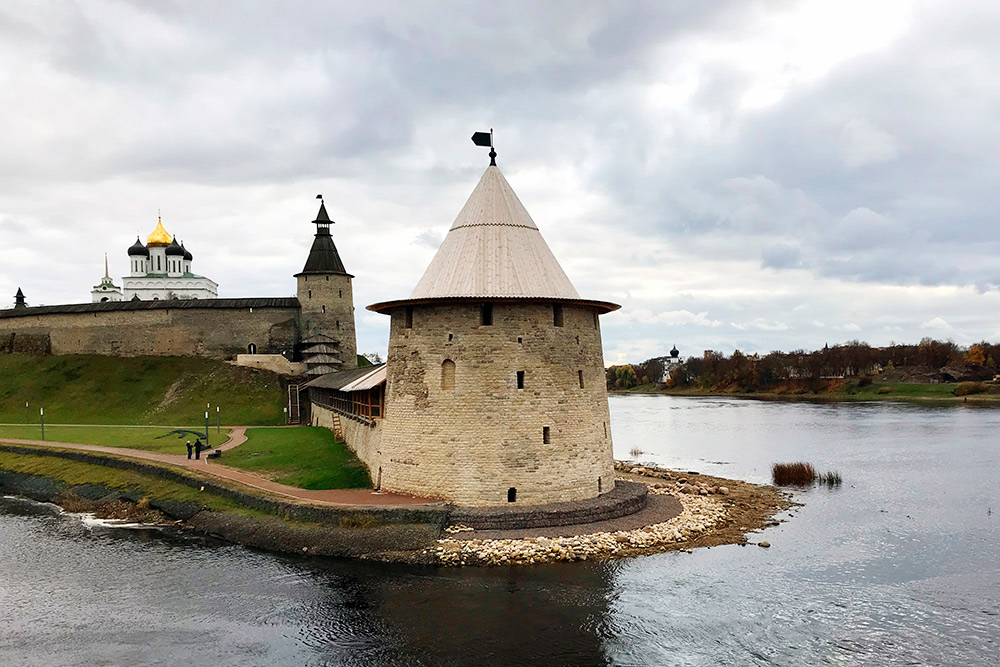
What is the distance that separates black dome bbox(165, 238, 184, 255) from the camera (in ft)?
194

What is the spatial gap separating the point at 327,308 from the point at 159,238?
24.6 m

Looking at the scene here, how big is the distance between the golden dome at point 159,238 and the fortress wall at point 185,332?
58.1ft

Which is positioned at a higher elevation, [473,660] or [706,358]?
[706,358]

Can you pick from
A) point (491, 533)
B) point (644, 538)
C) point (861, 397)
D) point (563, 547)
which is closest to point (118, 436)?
point (491, 533)

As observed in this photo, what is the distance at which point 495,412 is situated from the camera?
16.8 metres

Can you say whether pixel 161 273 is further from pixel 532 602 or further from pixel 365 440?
pixel 532 602

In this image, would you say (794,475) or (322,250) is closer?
(794,475)

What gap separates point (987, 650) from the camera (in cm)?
1091

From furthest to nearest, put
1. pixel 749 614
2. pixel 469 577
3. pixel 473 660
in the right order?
pixel 469 577 < pixel 749 614 < pixel 473 660

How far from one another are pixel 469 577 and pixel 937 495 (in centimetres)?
1508

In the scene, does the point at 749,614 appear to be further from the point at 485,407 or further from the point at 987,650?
the point at 485,407

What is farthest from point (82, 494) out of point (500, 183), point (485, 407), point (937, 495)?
point (937, 495)

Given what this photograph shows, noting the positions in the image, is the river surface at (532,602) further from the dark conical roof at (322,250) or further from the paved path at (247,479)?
the dark conical roof at (322,250)

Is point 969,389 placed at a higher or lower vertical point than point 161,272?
lower
